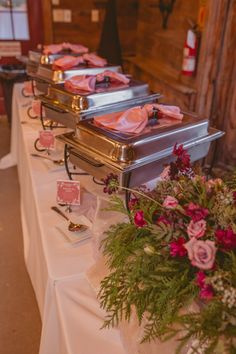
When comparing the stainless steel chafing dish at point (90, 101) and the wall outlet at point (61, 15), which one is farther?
the wall outlet at point (61, 15)

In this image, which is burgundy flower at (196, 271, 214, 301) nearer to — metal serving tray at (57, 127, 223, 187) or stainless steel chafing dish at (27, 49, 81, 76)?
metal serving tray at (57, 127, 223, 187)

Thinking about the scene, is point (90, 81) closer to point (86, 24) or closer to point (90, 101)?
point (90, 101)

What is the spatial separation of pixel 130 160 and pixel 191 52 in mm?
1596

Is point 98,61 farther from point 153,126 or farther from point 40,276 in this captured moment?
point 40,276

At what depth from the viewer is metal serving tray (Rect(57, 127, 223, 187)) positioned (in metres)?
1.02

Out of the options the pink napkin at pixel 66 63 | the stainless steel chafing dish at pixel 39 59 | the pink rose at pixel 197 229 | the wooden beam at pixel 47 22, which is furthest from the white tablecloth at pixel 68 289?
the wooden beam at pixel 47 22

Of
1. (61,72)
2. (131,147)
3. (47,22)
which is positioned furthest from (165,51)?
(131,147)

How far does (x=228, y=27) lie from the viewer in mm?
2064

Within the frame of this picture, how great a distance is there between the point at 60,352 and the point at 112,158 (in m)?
0.55

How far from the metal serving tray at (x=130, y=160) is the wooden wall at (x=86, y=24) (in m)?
2.74

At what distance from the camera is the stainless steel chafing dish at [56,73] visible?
172 centimetres

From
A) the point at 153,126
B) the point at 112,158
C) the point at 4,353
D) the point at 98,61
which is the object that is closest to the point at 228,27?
the point at 98,61

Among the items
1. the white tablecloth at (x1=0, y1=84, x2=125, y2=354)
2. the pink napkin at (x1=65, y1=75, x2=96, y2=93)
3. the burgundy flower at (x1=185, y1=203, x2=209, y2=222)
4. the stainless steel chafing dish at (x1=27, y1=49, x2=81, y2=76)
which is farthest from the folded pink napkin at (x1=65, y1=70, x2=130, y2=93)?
the burgundy flower at (x1=185, y1=203, x2=209, y2=222)

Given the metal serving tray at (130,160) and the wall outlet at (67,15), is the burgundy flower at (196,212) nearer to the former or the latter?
the metal serving tray at (130,160)
